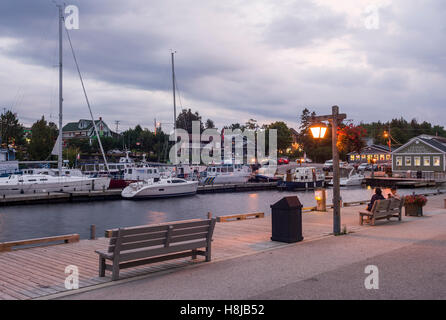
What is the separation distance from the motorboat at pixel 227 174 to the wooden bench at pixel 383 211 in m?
43.7

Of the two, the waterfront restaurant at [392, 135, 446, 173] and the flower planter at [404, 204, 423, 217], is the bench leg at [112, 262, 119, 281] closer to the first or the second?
the flower planter at [404, 204, 423, 217]

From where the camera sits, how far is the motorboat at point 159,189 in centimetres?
4250

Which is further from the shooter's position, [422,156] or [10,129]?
[10,129]

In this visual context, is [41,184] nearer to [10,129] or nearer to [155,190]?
[155,190]

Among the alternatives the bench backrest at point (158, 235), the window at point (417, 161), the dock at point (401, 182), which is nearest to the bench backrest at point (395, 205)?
the bench backrest at point (158, 235)

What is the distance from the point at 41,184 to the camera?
41500 mm

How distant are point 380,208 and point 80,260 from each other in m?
10.8

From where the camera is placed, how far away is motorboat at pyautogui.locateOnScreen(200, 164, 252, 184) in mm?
60550

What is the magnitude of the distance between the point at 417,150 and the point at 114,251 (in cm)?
7291

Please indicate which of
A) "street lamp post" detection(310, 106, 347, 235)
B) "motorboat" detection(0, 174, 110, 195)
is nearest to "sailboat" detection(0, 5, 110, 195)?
"motorboat" detection(0, 174, 110, 195)

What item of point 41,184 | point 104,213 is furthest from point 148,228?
point 41,184
